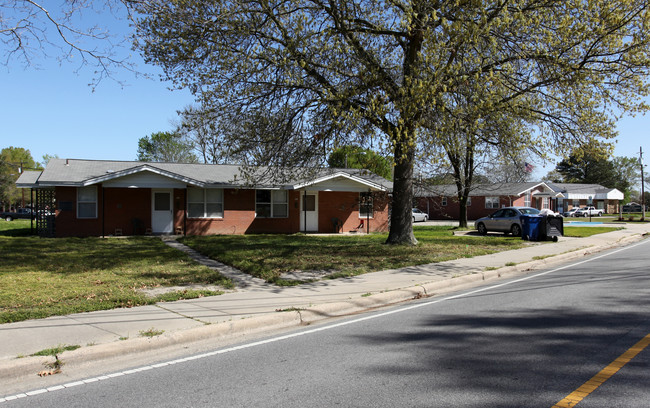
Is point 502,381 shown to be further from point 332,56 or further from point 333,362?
point 332,56

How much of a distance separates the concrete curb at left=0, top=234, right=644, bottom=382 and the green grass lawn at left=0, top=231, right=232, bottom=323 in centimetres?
218

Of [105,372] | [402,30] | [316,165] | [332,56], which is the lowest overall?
[105,372]

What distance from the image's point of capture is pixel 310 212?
87.0 feet

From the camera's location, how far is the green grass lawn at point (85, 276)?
7996mm

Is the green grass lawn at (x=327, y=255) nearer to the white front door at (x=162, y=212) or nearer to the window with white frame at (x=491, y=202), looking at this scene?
the white front door at (x=162, y=212)

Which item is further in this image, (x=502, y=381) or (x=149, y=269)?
(x=149, y=269)

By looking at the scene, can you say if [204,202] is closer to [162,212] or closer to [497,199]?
[162,212]

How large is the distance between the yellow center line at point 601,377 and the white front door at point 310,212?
831 inches

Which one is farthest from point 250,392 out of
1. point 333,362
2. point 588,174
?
point 588,174

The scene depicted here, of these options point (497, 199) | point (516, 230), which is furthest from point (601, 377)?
point (497, 199)

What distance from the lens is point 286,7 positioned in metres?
14.2

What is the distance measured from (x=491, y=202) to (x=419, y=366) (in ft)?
158

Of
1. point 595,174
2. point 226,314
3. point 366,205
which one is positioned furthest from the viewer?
point 595,174

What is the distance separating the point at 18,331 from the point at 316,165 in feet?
40.1
